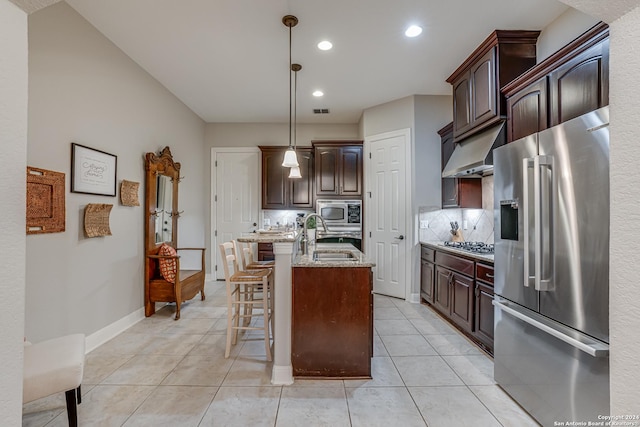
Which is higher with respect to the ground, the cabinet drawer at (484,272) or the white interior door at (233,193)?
the white interior door at (233,193)

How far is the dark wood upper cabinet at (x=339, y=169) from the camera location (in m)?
5.04

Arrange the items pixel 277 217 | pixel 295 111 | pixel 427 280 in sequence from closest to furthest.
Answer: pixel 427 280
pixel 295 111
pixel 277 217

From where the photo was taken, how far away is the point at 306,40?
2.95m

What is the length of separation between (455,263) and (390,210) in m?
1.47

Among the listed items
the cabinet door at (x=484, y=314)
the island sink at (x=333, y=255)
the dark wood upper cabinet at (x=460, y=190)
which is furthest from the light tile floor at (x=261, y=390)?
the dark wood upper cabinet at (x=460, y=190)

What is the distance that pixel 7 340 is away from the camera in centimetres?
81

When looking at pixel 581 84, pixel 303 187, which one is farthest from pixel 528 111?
pixel 303 187

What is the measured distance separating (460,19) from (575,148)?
1.77 m

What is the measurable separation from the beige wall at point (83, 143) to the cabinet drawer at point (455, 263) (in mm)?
3519

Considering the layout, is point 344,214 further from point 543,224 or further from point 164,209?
point 543,224

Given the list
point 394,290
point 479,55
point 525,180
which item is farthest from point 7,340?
point 394,290

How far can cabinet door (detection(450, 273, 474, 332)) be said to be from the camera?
281cm

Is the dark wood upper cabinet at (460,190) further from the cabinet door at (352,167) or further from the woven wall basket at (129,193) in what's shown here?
the woven wall basket at (129,193)

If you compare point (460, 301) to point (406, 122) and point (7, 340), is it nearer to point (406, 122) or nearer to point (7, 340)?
point (406, 122)
